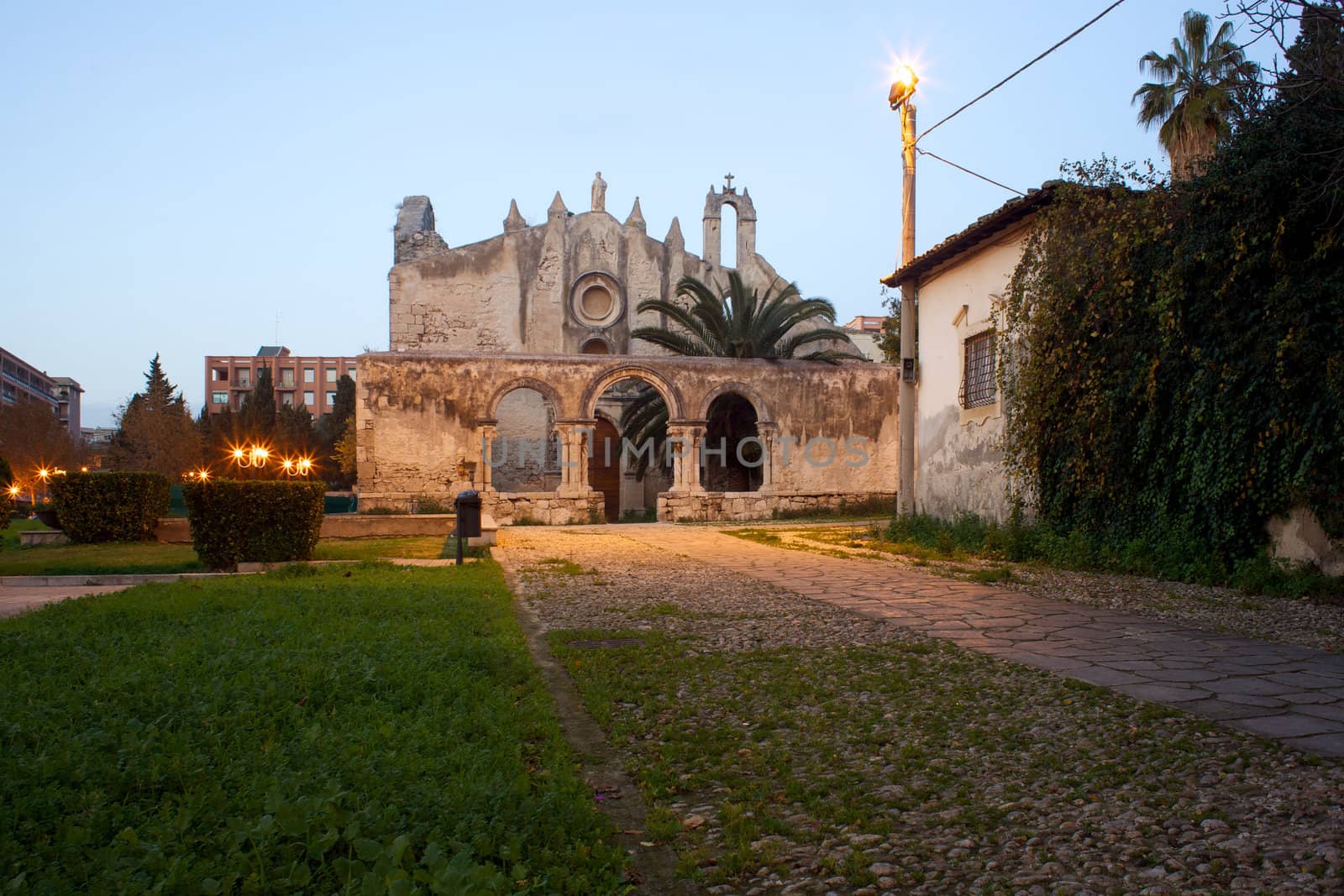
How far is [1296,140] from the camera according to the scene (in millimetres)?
7652

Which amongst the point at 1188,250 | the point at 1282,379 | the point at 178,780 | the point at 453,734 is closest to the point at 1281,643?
the point at 1282,379

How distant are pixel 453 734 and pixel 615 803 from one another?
2.31ft

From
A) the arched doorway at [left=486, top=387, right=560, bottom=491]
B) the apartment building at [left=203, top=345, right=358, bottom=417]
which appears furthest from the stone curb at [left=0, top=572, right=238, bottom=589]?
the apartment building at [left=203, top=345, right=358, bottom=417]

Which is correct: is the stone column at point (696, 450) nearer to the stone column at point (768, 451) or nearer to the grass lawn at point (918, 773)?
the stone column at point (768, 451)

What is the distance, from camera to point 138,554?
12.0m

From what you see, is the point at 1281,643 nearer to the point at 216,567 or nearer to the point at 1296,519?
the point at 1296,519

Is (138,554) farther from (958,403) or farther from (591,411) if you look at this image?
(958,403)

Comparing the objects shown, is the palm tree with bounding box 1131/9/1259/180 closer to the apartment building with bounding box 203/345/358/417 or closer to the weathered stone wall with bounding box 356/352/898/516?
the weathered stone wall with bounding box 356/352/898/516

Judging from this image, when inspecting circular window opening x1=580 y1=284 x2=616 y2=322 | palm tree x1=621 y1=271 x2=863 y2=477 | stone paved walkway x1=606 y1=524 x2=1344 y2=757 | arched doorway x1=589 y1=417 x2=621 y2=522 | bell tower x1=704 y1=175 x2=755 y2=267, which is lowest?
stone paved walkway x1=606 y1=524 x2=1344 y2=757

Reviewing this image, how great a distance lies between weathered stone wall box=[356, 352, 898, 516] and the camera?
20328mm

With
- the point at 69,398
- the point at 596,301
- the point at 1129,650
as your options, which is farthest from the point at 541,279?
the point at 69,398

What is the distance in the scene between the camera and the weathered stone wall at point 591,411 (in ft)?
66.7

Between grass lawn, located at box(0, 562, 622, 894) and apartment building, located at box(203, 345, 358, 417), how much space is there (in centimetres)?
9422

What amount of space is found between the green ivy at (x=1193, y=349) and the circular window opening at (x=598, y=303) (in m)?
24.0
